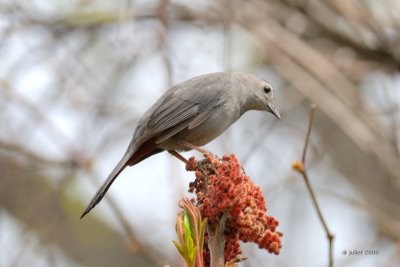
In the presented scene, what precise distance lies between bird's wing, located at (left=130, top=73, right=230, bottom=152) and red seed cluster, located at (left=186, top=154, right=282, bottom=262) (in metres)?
1.78

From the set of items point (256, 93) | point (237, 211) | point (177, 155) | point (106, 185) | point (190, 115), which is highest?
point (256, 93)

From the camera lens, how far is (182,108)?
5.53m

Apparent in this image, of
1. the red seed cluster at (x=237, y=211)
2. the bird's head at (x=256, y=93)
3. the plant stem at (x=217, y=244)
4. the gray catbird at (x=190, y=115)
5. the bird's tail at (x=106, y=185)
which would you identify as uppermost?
the bird's head at (x=256, y=93)

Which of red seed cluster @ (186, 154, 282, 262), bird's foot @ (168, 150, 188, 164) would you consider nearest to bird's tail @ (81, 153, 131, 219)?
bird's foot @ (168, 150, 188, 164)

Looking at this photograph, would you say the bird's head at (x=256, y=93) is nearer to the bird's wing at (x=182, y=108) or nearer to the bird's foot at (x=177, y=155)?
the bird's wing at (x=182, y=108)

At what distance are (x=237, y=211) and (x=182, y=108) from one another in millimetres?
2249

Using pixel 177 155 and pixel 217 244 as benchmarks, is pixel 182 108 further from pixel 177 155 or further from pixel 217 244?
pixel 217 244

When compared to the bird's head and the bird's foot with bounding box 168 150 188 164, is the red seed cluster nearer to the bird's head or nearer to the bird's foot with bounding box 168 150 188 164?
the bird's foot with bounding box 168 150 188 164

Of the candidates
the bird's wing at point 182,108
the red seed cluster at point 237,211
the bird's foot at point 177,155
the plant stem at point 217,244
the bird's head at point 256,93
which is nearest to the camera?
the plant stem at point 217,244

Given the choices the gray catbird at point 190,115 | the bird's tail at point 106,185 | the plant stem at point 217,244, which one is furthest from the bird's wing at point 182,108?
the plant stem at point 217,244

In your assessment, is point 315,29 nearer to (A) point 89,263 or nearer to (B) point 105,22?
(B) point 105,22

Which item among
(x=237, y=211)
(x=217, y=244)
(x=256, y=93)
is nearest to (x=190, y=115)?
(x=256, y=93)

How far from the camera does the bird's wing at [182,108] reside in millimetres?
5301

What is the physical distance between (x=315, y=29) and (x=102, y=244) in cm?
397
